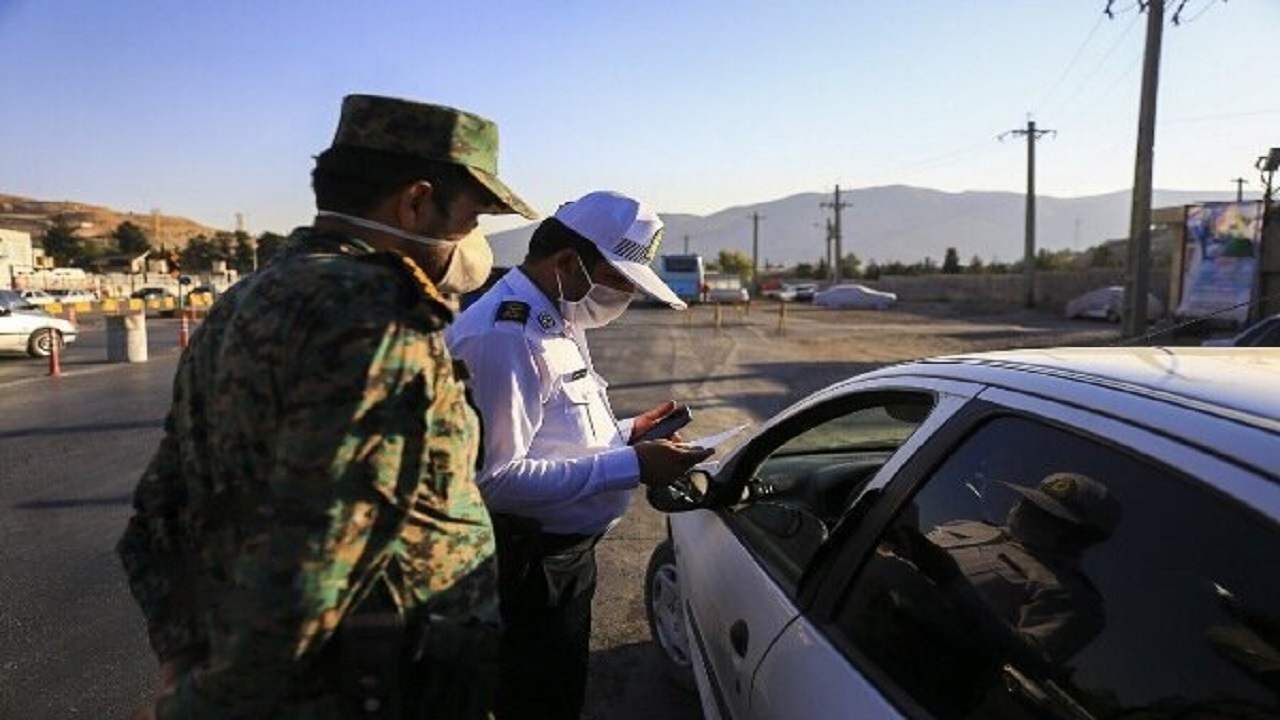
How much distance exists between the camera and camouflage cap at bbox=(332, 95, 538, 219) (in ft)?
5.56

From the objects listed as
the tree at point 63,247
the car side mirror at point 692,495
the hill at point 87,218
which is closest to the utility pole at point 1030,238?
the car side mirror at point 692,495

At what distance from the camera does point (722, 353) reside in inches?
798

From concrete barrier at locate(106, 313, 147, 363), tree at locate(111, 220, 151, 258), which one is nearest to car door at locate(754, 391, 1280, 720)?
concrete barrier at locate(106, 313, 147, 363)

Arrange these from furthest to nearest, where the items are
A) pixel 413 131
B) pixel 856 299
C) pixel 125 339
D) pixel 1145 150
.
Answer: pixel 856 299
pixel 1145 150
pixel 125 339
pixel 413 131

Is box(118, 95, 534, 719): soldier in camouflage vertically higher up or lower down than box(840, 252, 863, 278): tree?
lower down

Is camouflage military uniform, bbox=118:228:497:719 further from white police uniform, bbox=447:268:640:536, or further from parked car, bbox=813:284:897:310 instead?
parked car, bbox=813:284:897:310

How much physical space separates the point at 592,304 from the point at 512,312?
341 millimetres

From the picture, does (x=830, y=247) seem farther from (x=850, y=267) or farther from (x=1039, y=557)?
(x=1039, y=557)

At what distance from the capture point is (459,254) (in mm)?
1895

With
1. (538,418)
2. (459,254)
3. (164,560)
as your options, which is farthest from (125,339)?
(459,254)

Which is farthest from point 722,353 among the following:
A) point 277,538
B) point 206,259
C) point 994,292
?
point 206,259

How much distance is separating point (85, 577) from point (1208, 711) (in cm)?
544

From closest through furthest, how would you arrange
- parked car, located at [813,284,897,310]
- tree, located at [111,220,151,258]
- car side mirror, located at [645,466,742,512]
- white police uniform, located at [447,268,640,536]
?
1. white police uniform, located at [447,268,640,536]
2. car side mirror, located at [645,466,742,512]
3. parked car, located at [813,284,897,310]
4. tree, located at [111,220,151,258]

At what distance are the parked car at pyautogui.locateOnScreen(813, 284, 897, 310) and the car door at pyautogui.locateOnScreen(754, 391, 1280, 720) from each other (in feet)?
179
